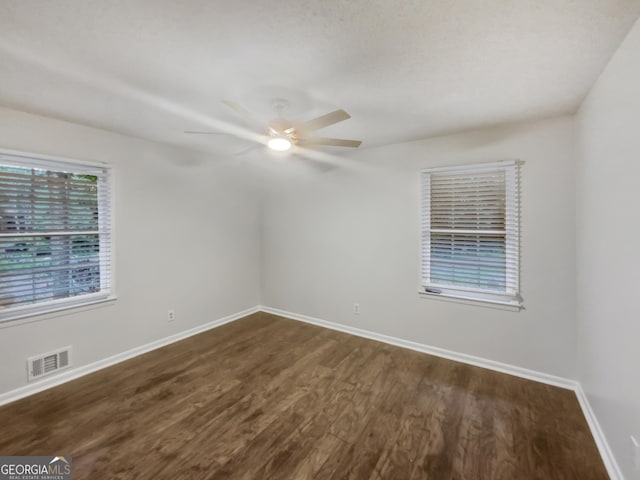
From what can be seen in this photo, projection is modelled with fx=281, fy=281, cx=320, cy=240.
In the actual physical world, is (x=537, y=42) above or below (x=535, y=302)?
above

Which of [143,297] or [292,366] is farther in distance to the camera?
[143,297]

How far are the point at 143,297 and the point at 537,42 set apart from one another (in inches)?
160

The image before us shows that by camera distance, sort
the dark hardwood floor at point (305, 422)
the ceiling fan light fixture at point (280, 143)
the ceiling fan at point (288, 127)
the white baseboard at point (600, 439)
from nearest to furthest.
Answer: the white baseboard at point (600, 439) < the dark hardwood floor at point (305, 422) < the ceiling fan at point (288, 127) < the ceiling fan light fixture at point (280, 143)

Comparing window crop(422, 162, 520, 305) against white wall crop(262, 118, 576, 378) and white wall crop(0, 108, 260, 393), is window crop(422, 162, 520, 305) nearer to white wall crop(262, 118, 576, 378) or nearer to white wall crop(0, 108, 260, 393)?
white wall crop(262, 118, 576, 378)

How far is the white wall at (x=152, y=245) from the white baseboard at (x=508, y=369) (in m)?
1.25

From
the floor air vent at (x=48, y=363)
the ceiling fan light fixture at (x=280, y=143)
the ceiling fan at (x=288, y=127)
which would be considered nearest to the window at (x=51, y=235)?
the floor air vent at (x=48, y=363)

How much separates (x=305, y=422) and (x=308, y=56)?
2512 mm

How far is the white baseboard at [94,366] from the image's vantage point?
2.40 meters

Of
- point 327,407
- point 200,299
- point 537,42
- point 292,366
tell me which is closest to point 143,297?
point 200,299

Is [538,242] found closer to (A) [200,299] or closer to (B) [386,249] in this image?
(B) [386,249]

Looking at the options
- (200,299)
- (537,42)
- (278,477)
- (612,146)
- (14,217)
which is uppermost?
(537,42)

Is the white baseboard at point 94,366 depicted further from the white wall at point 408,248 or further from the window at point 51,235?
the white wall at point 408,248

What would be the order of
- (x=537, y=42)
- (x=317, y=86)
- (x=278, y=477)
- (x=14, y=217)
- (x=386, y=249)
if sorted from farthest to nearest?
(x=386, y=249) < (x=14, y=217) < (x=317, y=86) < (x=278, y=477) < (x=537, y=42)

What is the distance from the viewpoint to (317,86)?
201 centimetres
